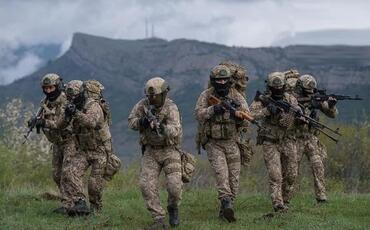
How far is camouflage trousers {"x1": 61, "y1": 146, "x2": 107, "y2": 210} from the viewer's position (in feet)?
42.7

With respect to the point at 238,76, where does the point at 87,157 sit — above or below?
below

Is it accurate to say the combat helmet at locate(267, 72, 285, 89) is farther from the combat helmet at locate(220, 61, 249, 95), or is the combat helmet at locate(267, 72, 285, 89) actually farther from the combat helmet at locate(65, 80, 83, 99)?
the combat helmet at locate(65, 80, 83, 99)

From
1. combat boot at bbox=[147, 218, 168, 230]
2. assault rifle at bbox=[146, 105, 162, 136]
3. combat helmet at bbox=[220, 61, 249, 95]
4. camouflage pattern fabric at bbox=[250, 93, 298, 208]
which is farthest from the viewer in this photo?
combat helmet at bbox=[220, 61, 249, 95]

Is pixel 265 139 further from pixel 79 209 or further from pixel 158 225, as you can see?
pixel 79 209

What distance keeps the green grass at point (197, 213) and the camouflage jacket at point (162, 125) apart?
1.40 metres

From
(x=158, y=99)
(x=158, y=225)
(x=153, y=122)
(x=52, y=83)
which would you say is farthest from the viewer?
(x=52, y=83)

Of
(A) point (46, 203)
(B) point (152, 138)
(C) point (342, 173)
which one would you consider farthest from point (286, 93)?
(C) point (342, 173)

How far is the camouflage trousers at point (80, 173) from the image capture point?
13.0 metres

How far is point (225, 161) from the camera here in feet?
41.9

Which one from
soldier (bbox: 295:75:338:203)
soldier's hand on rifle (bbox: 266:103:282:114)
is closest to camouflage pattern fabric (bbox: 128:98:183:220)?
soldier's hand on rifle (bbox: 266:103:282:114)

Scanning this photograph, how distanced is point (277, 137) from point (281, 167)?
0.64 meters

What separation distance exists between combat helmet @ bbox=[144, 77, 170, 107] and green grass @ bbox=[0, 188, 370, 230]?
2.00 meters

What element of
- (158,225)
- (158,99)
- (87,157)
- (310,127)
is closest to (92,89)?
(87,157)

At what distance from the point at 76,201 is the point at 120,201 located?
120 inches
